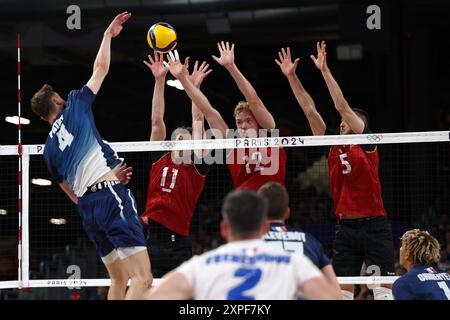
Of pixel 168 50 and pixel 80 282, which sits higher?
pixel 168 50

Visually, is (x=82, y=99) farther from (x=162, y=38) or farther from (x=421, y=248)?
(x=421, y=248)

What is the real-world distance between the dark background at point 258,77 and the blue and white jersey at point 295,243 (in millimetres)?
8213

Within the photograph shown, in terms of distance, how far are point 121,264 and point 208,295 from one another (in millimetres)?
3325

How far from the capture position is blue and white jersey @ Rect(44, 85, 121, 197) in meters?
8.95

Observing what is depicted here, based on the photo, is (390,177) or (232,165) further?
(390,177)

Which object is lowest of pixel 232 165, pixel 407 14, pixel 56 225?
pixel 56 225

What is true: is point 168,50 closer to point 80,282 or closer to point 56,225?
point 80,282

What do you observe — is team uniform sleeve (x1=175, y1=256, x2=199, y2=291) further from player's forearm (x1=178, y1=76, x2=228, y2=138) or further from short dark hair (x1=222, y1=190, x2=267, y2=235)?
player's forearm (x1=178, y1=76, x2=228, y2=138)

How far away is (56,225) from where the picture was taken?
1861 cm

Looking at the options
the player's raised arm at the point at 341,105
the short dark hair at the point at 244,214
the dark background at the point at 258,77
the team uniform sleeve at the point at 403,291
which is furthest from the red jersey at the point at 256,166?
the dark background at the point at 258,77

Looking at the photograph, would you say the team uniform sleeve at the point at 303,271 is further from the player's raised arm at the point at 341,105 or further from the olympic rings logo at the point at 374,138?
the olympic rings logo at the point at 374,138

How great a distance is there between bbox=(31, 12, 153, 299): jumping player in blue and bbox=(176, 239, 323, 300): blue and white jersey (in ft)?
10.0
